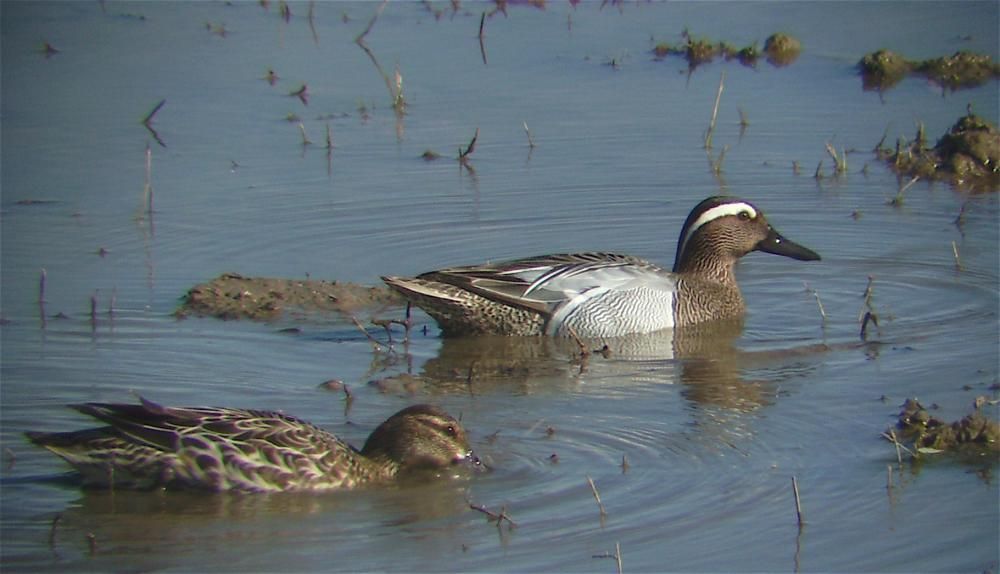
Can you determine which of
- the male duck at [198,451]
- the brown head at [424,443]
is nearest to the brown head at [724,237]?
the brown head at [424,443]

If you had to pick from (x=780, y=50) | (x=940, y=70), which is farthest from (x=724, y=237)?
(x=780, y=50)

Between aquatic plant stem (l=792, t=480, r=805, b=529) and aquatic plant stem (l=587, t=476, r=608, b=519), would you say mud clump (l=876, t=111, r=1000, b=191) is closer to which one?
aquatic plant stem (l=792, t=480, r=805, b=529)

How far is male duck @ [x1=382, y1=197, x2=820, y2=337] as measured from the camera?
33.2ft

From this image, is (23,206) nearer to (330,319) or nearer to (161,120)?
(161,120)

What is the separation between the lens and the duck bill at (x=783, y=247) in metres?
10.8

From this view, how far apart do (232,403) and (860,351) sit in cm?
328

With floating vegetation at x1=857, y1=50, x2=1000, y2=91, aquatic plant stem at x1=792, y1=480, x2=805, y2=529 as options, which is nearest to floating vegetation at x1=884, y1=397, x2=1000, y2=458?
aquatic plant stem at x1=792, y1=480, x2=805, y2=529

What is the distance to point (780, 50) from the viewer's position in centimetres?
1566

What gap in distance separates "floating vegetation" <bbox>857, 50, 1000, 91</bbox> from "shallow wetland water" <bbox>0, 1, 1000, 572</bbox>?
16 cm

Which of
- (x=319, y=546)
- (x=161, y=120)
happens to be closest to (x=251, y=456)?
(x=319, y=546)

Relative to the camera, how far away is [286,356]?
9383mm

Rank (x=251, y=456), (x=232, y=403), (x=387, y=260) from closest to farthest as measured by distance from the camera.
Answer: (x=251, y=456) → (x=232, y=403) → (x=387, y=260)

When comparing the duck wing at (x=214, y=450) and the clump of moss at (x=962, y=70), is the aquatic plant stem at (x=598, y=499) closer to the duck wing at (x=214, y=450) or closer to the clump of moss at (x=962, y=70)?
the duck wing at (x=214, y=450)

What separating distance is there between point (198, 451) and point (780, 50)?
9544mm
